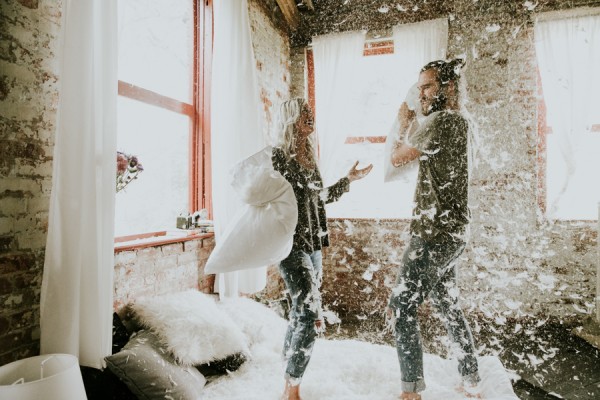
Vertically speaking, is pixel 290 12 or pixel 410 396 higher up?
pixel 290 12

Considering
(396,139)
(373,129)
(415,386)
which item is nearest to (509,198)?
(373,129)

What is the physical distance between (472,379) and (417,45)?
2.69m

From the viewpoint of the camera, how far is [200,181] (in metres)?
2.55

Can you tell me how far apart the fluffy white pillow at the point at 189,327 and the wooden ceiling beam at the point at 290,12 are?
8.40 ft

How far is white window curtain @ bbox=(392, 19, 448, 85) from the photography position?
3.25 meters

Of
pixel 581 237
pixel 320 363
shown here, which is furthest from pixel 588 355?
pixel 320 363

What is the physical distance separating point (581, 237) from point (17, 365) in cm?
370

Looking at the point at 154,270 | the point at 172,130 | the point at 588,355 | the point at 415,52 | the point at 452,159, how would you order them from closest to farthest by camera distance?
the point at 452,159 → the point at 154,270 → the point at 172,130 → the point at 588,355 → the point at 415,52

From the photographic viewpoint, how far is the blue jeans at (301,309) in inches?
64.1

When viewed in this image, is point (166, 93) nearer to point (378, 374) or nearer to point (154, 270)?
point (154, 270)

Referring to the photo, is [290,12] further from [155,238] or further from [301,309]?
[301,309]

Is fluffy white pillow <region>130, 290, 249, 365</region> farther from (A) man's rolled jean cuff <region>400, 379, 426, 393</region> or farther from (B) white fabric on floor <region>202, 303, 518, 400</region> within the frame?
→ (A) man's rolled jean cuff <region>400, 379, 426, 393</region>

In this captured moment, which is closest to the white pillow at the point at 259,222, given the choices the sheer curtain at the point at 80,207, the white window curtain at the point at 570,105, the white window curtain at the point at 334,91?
the sheer curtain at the point at 80,207

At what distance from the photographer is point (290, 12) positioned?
11.1ft
